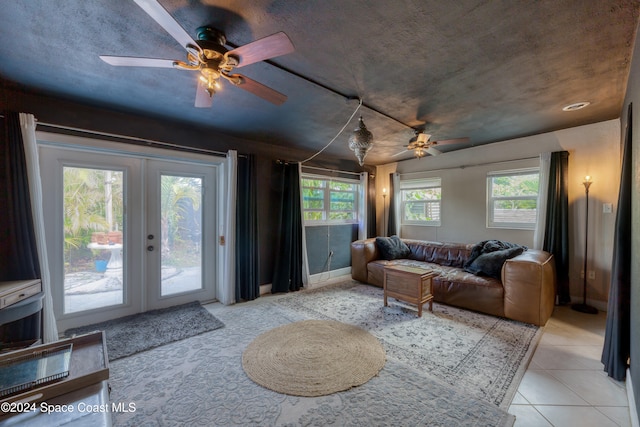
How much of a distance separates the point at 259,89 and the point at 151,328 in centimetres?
282

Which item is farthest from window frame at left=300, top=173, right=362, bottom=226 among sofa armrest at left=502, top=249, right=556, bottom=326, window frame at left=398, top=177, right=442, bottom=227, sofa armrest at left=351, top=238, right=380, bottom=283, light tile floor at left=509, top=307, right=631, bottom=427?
light tile floor at left=509, top=307, right=631, bottom=427

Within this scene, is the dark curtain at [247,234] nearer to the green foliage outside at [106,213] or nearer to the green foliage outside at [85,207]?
the green foliage outside at [106,213]

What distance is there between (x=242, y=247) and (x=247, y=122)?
176 centimetres

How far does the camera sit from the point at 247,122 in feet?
10.6

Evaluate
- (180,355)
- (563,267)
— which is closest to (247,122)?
(180,355)

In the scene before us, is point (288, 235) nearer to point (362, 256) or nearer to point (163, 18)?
point (362, 256)

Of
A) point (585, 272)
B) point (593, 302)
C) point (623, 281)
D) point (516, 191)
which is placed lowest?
point (593, 302)

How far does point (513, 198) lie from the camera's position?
4.18m

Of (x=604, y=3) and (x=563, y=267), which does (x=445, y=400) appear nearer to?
(x=604, y=3)

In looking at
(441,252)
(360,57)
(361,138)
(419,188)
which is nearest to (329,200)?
(419,188)

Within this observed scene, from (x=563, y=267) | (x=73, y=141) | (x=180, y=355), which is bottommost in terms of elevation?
(x=180, y=355)

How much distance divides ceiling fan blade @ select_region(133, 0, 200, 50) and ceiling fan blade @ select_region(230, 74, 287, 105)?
0.36 metres

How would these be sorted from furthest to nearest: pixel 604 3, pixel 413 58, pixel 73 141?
pixel 73 141
pixel 413 58
pixel 604 3

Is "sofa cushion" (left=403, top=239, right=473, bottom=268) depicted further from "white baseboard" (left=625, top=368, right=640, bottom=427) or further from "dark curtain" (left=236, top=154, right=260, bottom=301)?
"dark curtain" (left=236, top=154, right=260, bottom=301)
